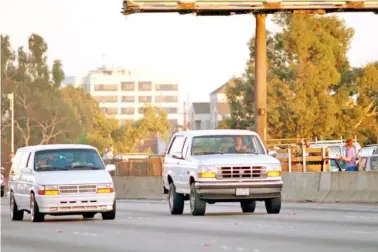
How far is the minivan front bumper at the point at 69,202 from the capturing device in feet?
98.1

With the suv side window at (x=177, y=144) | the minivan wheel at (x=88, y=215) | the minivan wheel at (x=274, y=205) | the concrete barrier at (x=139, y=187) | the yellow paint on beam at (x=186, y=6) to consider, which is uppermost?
the yellow paint on beam at (x=186, y=6)

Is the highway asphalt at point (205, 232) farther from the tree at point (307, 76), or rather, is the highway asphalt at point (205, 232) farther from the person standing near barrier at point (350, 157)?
the tree at point (307, 76)

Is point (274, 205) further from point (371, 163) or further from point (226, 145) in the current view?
point (371, 163)

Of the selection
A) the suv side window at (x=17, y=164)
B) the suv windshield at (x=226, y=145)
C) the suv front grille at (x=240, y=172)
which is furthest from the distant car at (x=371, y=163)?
the suv side window at (x=17, y=164)

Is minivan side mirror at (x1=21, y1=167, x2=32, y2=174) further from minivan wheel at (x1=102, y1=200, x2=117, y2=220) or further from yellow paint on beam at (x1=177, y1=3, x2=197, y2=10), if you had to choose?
yellow paint on beam at (x1=177, y1=3, x2=197, y2=10)

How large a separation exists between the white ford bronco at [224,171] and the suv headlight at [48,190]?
3350 mm

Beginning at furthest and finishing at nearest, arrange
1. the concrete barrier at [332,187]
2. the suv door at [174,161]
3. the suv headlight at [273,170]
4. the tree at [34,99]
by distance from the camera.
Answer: the tree at [34,99] < the concrete barrier at [332,187] < the suv door at [174,161] < the suv headlight at [273,170]

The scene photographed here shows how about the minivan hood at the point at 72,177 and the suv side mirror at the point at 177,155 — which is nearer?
the minivan hood at the point at 72,177

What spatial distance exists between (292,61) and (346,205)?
67.5 meters

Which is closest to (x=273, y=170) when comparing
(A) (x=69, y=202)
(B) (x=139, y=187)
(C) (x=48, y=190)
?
(A) (x=69, y=202)

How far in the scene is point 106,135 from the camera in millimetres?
162000

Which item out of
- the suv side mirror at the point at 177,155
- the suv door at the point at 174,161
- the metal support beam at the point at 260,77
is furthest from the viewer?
the metal support beam at the point at 260,77

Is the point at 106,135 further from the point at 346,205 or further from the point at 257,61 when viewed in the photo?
the point at 346,205

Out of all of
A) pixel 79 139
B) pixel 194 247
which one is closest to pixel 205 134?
pixel 194 247
